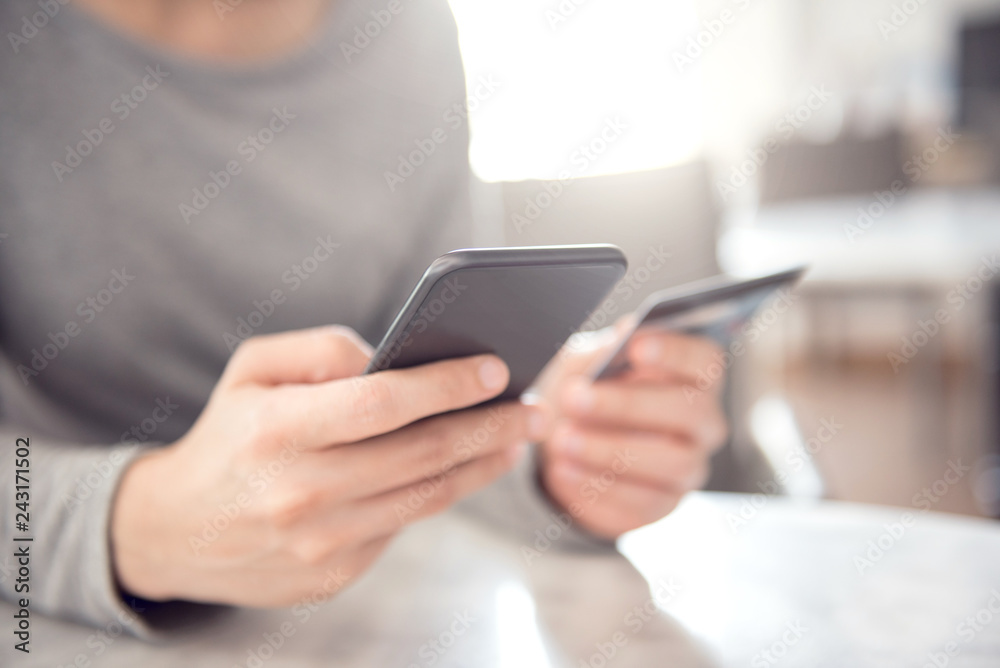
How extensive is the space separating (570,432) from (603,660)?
0.24 m

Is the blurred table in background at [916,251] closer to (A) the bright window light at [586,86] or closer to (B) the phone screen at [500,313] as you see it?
(A) the bright window light at [586,86]

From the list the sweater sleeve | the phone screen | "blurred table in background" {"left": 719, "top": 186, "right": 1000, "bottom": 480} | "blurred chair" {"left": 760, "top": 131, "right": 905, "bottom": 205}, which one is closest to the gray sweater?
the sweater sleeve

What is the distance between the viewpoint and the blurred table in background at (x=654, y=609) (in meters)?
0.39

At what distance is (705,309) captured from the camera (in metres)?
0.54

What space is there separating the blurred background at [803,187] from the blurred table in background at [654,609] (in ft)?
0.81

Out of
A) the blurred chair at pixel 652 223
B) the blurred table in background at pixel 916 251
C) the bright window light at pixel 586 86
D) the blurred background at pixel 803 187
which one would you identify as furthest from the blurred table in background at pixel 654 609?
the blurred table in background at pixel 916 251

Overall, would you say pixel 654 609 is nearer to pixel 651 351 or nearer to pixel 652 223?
pixel 651 351

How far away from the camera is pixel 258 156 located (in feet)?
2.41

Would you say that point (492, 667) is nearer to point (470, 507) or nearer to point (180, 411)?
point (470, 507)

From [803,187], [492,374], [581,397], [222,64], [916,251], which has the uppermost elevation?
[222,64]

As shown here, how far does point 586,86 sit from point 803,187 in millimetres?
1267

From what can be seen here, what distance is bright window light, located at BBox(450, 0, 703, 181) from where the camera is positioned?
1.88 m

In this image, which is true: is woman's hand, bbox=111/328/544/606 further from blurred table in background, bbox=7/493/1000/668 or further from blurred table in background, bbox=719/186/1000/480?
blurred table in background, bbox=719/186/1000/480

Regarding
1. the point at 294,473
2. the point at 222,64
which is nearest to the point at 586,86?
the point at 222,64
